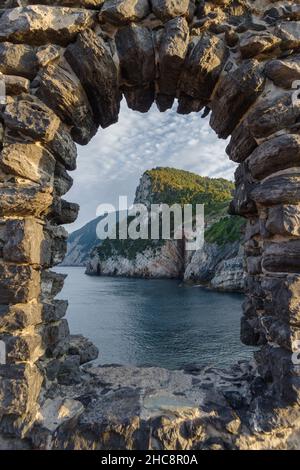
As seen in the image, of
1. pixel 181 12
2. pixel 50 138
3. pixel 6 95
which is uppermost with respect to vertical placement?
pixel 181 12

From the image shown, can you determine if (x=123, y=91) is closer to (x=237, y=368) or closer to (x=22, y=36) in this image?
(x=22, y=36)

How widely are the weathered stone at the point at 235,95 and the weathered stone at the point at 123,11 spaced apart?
3.52 ft

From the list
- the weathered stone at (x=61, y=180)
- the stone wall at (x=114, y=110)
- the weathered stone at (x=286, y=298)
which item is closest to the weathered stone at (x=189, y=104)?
the stone wall at (x=114, y=110)

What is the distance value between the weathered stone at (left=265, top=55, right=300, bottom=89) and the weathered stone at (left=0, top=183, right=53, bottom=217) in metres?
2.44

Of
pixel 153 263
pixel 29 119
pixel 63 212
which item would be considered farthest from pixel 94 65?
pixel 153 263

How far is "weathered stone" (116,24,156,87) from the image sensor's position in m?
2.83

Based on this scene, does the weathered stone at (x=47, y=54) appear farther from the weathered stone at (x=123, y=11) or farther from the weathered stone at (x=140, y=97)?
the weathered stone at (x=140, y=97)

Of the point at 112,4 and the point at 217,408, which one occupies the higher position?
the point at 112,4

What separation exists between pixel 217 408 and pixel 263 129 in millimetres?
2546

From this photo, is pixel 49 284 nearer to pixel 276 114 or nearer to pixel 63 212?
pixel 63 212

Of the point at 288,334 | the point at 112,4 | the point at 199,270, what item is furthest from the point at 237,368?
the point at 199,270

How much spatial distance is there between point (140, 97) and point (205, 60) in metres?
0.85

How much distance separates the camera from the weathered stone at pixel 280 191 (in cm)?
243

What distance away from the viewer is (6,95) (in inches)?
108
